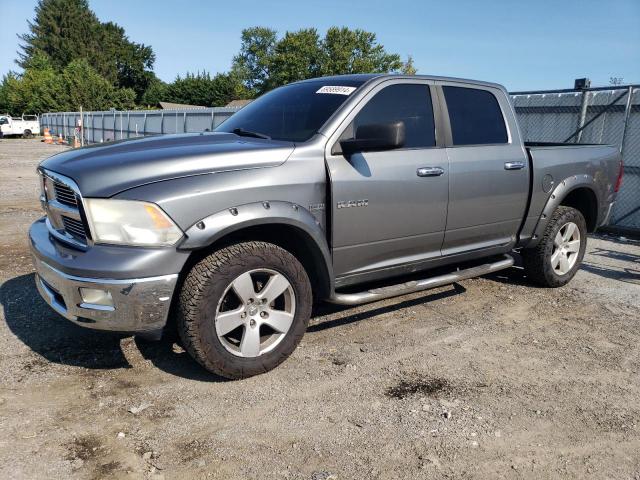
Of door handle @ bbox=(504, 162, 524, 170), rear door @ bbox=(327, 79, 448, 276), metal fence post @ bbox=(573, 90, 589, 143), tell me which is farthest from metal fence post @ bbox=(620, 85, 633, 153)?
rear door @ bbox=(327, 79, 448, 276)

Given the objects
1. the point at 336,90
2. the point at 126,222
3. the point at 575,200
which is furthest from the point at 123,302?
the point at 575,200

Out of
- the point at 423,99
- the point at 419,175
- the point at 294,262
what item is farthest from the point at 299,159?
the point at 423,99

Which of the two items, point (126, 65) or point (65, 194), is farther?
point (126, 65)

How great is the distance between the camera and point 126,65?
91.5 metres

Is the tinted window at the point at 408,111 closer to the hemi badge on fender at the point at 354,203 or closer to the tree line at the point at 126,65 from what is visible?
the hemi badge on fender at the point at 354,203

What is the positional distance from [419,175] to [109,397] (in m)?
2.52

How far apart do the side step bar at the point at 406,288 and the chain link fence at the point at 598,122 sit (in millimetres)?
5123

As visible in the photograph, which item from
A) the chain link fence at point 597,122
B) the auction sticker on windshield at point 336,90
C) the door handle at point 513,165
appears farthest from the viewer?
the chain link fence at point 597,122

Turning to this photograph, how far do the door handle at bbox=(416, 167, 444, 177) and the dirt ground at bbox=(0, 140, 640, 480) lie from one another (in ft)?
4.03

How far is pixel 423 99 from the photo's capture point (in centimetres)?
407

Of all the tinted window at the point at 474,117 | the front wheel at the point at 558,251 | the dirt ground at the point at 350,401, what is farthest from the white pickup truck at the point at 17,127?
the front wheel at the point at 558,251

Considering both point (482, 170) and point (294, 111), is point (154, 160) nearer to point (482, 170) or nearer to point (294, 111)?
point (294, 111)

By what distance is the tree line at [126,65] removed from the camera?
61406mm

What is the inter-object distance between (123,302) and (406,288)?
6.51 ft
